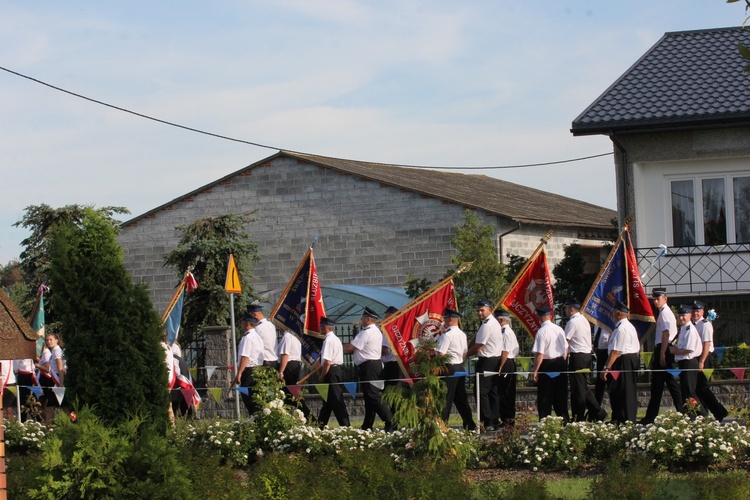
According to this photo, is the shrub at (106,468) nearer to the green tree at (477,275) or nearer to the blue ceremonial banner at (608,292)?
the blue ceremonial banner at (608,292)

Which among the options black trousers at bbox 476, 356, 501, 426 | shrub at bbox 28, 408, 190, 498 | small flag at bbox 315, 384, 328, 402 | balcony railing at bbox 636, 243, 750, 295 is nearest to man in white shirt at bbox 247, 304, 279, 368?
small flag at bbox 315, 384, 328, 402

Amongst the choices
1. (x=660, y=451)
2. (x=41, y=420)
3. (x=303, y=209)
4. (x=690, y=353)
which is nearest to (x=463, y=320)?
(x=690, y=353)

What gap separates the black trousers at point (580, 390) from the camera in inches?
608

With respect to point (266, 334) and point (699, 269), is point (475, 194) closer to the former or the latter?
point (699, 269)

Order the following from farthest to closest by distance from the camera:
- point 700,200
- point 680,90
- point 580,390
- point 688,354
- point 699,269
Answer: point 680,90 < point 700,200 < point 699,269 < point 580,390 < point 688,354

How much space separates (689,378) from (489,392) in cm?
275

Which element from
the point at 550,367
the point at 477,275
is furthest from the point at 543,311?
the point at 477,275

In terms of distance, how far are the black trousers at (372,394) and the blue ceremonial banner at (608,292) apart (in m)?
2.93

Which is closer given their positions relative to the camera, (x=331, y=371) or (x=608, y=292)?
(x=608, y=292)

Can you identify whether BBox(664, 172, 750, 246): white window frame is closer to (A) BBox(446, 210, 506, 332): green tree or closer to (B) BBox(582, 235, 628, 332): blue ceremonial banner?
(A) BBox(446, 210, 506, 332): green tree

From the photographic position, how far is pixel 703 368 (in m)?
15.5

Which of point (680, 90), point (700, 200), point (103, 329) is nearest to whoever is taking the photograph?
point (103, 329)

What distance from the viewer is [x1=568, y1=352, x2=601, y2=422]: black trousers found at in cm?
1545

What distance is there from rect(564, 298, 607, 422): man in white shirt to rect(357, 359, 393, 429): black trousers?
2449 millimetres
